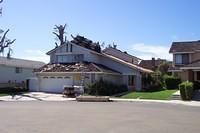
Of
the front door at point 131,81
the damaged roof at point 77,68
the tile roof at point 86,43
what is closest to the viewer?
the damaged roof at point 77,68

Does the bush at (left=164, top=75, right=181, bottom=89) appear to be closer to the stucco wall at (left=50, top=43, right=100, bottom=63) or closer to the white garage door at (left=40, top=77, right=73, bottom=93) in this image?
the stucco wall at (left=50, top=43, right=100, bottom=63)

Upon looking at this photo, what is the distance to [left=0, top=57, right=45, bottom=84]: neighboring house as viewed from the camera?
5825cm

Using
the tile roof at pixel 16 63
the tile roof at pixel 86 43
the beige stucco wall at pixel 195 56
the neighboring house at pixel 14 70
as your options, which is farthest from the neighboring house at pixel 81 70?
the tile roof at pixel 16 63

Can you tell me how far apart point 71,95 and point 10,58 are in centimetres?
2271

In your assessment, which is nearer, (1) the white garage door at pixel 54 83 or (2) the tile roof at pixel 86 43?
(1) the white garage door at pixel 54 83

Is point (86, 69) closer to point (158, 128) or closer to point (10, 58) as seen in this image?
point (10, 58)

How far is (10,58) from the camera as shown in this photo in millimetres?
62219

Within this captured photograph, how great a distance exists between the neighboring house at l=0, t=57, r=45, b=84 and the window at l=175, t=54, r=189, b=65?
24592 mm

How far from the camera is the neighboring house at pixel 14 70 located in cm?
5825

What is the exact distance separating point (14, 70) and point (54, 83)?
12.6 metres

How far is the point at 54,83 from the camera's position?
50594 mm

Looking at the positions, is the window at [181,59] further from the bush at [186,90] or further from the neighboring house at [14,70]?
the neighboring house at [14,70]

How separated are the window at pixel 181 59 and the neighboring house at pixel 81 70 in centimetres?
544

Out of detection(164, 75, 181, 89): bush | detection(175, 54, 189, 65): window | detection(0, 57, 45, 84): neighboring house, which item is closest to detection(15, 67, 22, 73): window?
detection(0, 57, 45, 84): neighboring house
